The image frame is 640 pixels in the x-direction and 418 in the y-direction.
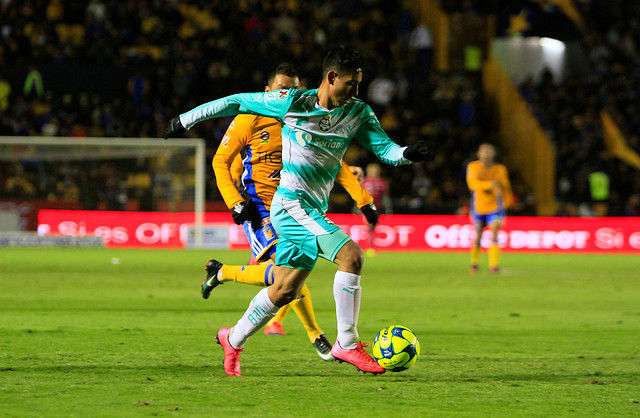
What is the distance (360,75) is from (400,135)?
19535 mm

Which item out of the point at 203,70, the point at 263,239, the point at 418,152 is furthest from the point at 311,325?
the point at 203,70

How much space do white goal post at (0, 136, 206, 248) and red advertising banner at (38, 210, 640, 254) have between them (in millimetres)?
641

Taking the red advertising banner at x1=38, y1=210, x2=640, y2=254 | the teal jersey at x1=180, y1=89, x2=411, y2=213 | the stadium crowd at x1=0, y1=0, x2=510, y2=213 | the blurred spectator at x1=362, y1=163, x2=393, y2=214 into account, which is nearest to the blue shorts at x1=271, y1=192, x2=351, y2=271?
the teal jersey at x1=180, y1=89, x2=411, y2=213

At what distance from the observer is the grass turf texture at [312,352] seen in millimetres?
5281

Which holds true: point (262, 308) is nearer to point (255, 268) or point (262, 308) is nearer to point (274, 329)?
point (255, 268)

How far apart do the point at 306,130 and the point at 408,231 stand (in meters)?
17.4

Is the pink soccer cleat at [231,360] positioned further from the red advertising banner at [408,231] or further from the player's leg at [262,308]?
the red advertising banner at [408,231]

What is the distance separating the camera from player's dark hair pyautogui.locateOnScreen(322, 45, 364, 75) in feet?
19.5

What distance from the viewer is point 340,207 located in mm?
23375

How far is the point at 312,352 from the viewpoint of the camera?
7277mm

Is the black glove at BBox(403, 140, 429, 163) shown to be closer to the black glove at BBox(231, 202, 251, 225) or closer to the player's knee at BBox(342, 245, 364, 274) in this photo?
the player's knee at BBox(342, 245, 364, 274)

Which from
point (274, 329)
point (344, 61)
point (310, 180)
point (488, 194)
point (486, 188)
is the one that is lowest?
point (274, 329)

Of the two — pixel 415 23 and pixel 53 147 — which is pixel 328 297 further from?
pixel 415 23

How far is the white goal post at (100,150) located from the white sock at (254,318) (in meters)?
16.3
